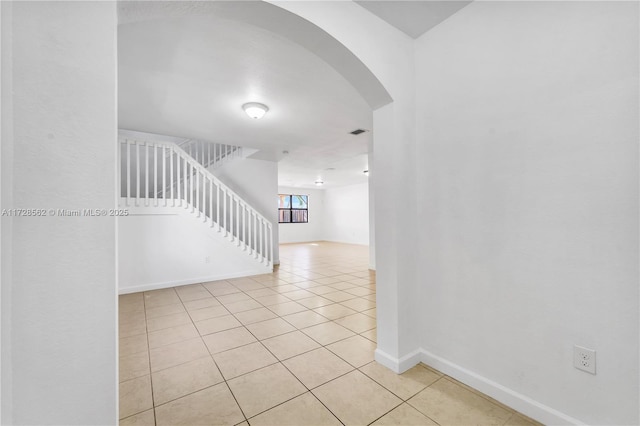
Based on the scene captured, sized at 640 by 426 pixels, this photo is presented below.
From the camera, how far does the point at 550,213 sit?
1.41 meters

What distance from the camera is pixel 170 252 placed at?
4.42 meters

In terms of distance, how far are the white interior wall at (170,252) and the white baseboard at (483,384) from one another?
367 centimetres

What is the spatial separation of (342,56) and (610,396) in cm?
232

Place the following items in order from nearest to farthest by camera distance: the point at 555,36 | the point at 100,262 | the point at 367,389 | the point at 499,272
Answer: the point at 100,262, the point at 555,36, the point at 499,272, the point at 367,389

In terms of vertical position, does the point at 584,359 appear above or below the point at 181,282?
above

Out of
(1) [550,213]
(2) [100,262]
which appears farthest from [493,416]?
(2) [100,262]

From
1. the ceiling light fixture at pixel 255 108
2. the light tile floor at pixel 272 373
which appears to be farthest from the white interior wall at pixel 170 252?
the ceiling light fixture at pixel 255 108

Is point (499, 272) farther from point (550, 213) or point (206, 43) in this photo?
point (206, 43)

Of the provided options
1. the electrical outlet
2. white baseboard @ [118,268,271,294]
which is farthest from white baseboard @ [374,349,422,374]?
white baseboard @ [118,268,271,294]

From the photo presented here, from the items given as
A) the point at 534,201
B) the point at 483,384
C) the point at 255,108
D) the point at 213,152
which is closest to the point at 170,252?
the point at 255,108

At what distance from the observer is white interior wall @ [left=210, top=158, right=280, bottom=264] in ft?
20.0

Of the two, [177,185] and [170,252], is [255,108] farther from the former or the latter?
[170,252]

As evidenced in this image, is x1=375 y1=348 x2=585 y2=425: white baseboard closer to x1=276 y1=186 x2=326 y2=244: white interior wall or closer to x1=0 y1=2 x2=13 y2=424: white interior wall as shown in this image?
x1=0 y1=2 x2=13 y2=424: white interior wall

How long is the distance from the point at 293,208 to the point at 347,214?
2.42 meters
